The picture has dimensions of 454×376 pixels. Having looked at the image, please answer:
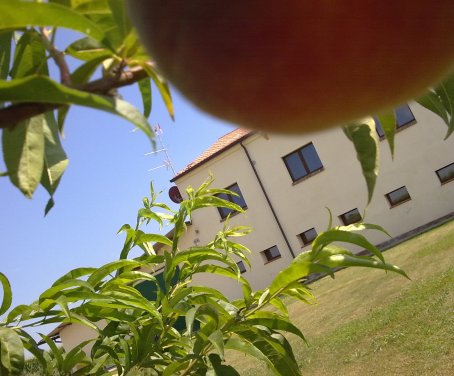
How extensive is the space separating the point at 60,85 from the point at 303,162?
1155 cm

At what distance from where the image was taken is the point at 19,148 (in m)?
0.41

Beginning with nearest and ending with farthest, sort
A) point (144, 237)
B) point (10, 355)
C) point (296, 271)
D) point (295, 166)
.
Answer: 1. point (10, 355)
2. point (296, 271)
3. point (144, 237)
4. point (295, 166)

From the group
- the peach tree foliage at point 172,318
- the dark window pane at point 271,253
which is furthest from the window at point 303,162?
the peach tree foliage at point 172,318

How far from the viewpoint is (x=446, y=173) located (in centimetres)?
1027

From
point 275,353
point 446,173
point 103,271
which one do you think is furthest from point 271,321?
point 446,173

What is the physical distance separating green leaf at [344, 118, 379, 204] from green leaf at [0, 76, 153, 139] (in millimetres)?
192

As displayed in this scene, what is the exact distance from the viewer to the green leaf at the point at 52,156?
1.57 feet

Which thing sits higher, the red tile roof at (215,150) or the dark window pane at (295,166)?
the red tile roof at (215,150)

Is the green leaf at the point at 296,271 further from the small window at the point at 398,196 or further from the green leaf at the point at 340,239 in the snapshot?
the small window at the point at 398,196

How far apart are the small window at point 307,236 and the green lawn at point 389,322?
323cm

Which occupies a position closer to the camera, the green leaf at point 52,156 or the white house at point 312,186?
the green leaf at point 52,156

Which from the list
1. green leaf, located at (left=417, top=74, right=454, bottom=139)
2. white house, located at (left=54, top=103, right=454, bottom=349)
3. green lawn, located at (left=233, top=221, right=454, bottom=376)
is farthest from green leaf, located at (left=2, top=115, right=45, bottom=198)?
white house, located at (left=54, top=103, right=454, bottom=349)

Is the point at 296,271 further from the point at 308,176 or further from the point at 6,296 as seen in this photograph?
the point at 308,176

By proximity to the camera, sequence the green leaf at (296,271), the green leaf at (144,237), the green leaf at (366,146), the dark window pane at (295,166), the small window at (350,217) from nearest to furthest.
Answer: the green leaf at (366,146), the green leaf at (296,271), the green leaf at (144,237), the small window at (350,217), the dark window pane at (295,166)
